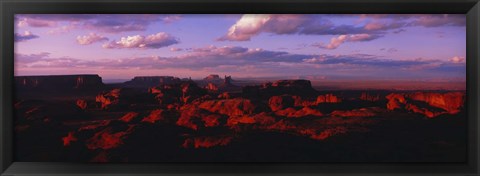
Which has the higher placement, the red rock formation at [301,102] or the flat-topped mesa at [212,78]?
the flat-topped mesa at [212,78]

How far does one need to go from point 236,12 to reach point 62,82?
856 millimetres

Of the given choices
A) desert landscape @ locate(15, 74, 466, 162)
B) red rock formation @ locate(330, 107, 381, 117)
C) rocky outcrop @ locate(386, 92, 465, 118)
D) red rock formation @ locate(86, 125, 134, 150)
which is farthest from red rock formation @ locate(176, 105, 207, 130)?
rocky outcrop @ locate(386, 92, 465, 118)

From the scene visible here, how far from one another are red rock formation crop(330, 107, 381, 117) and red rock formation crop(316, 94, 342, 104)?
0.05m

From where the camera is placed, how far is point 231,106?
2041mm

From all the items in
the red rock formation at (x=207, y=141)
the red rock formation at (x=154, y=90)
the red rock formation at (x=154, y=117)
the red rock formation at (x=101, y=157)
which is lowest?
the red rock formation at (x=101, y=157)

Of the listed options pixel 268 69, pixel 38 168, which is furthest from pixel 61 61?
pixel 268 69

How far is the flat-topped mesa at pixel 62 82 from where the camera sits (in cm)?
202

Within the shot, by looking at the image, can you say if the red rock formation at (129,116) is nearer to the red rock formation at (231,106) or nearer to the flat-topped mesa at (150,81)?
the flat-topped mesa at (150,81)

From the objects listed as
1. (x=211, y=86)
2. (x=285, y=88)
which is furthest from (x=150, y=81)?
(x=285, y=88)

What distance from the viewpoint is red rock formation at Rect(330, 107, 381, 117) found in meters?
2.02

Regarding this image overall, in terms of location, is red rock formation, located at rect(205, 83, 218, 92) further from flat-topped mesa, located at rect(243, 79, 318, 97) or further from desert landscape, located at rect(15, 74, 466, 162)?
flat-topped mesa, located at rect(243, 79, 318, 97)

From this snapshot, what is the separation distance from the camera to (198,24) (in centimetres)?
203

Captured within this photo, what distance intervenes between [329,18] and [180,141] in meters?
0.87

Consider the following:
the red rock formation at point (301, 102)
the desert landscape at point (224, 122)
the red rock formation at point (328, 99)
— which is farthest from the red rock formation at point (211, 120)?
the red rock formation at point (328, 99)
